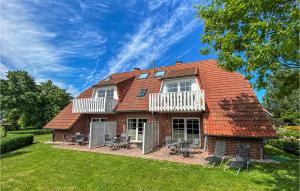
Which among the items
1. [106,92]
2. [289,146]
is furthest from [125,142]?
[289,146]

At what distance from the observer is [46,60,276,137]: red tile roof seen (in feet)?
33.3

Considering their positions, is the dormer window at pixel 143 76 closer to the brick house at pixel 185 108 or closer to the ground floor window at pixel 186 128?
the brick house at pixel 185 108

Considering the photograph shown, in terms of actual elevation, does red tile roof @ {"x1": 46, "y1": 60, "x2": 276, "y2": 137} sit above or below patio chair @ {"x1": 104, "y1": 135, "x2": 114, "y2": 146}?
above

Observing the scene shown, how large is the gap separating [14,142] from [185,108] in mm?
13864

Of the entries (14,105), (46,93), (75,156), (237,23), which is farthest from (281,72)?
(46,93)

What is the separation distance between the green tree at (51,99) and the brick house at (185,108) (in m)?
15.9

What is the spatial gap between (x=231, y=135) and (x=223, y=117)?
1.54 metres

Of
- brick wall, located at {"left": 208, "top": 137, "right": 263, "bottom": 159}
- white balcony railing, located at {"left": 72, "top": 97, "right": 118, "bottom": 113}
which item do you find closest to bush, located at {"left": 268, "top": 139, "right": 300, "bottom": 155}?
brick wall, located at {"left": 208, "top": 137, "right": 263, "bottom": 159}

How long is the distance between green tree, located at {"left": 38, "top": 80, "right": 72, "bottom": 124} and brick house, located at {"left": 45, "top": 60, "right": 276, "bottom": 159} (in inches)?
626

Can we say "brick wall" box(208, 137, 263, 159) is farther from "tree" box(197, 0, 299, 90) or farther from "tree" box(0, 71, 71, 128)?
"tree" box(0, 71, 71, 128)

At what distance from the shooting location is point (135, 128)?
15.6 meters

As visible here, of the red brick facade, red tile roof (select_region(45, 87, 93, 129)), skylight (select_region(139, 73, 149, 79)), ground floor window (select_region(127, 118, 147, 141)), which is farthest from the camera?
skylight (select_region(139, 73, 149, 79))

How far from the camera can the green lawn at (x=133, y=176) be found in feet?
21.0

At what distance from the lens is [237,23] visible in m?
7.57
